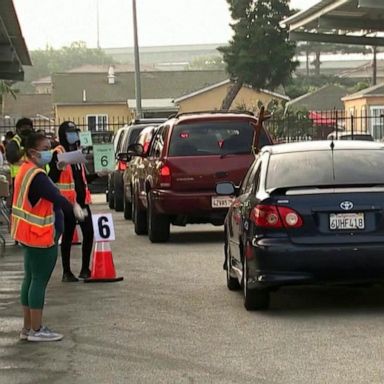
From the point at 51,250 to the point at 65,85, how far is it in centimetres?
6483

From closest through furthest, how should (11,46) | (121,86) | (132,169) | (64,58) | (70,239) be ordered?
(70,239)
(132,169)
(11,46)
(121,86)
(64,58)

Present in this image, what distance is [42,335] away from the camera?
8.66 meters

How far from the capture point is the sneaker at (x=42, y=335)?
28.3 feet

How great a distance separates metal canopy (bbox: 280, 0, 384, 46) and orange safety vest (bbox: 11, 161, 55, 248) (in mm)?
15647

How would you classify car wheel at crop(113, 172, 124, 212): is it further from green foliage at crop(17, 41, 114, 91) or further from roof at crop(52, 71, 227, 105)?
green foliage at crop(17, 41, 114, 91)

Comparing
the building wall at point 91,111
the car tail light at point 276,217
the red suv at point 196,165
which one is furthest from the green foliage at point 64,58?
the car tail light at point 276,217

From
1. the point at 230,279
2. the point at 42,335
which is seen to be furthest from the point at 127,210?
the point at 42,335

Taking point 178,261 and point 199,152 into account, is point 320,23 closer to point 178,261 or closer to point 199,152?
point 199,152

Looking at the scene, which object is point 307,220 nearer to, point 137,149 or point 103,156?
point 103,156

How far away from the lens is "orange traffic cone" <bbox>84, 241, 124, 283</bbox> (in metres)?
12.1

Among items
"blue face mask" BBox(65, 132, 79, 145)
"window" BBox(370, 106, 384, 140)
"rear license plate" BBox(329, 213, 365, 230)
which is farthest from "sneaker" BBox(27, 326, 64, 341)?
"window" BBox(370, 106, 384, 140)

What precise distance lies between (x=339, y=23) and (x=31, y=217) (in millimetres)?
19222

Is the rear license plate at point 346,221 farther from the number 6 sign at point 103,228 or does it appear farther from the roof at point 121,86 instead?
the roof at point 121,86

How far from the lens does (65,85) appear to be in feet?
238
